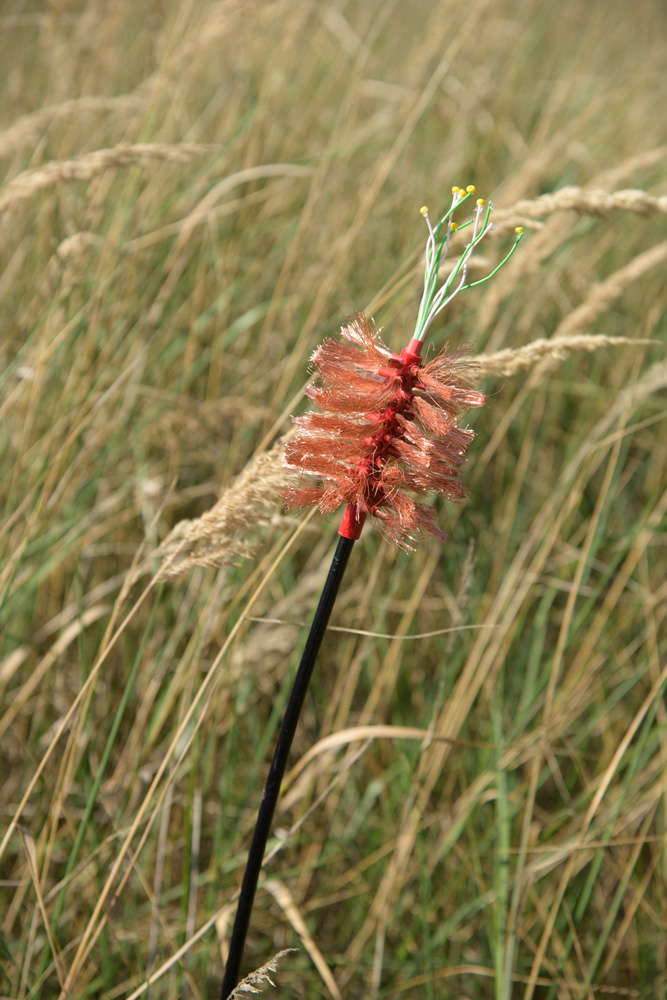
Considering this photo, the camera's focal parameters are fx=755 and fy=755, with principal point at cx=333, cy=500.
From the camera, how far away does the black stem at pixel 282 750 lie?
62 centimetres

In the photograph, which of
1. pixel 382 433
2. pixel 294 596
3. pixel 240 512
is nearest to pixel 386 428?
pixel 382 433

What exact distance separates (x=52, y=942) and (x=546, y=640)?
1.25 meters

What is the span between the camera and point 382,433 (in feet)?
1.99

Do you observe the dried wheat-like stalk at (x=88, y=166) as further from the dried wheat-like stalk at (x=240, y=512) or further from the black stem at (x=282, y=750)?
the black stem at (x=282, y=750)

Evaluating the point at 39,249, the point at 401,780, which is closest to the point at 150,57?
the point at 39,249

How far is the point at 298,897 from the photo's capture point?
1.39m

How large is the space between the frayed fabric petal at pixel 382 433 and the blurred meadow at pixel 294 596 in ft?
0.59

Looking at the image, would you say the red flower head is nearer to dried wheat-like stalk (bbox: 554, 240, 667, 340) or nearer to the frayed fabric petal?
the frayed fabric petal

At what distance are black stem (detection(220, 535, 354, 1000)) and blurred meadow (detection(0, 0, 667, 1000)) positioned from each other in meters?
0.19

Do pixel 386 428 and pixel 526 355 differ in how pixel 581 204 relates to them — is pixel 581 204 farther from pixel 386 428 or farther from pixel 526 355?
pixel 386 428

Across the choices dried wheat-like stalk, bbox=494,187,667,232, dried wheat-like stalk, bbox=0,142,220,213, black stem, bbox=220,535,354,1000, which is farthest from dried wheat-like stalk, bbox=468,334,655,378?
dried wheat-like stalk, bbox=0,142,220,213

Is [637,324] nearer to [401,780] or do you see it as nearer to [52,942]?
[401,780]

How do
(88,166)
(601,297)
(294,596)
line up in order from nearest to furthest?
(88,166) < (601,297) < (294,596)

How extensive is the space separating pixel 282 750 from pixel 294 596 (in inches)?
31.8
